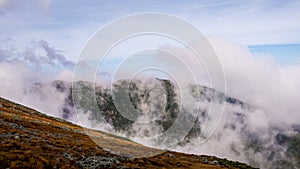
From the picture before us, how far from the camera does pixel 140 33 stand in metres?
29.5

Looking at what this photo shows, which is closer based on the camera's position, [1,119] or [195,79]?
[195,79]

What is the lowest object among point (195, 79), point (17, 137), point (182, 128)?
point (17, 137)

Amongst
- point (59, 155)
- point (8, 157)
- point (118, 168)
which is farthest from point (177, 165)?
point (8, 157)

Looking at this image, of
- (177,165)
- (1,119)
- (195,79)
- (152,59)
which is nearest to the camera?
(195,79)

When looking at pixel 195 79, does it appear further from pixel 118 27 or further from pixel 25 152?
pixel 25 152

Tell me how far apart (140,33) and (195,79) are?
7324 mm

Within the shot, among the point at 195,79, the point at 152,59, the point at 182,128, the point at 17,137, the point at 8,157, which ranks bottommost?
the point at 8,157

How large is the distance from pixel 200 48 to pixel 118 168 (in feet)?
61.2

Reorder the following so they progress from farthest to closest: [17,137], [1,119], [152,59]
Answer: [1,119], [17,137], [152,59]

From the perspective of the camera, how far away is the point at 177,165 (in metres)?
46.6

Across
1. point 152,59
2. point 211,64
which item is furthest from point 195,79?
point 152,59

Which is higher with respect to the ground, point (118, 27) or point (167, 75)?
point (118, 27)

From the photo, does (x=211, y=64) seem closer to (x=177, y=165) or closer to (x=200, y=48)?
(x=200, y=48)

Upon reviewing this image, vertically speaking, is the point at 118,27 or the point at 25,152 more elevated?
the point at 118,27
